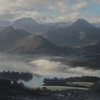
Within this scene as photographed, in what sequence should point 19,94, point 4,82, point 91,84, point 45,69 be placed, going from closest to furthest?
1. point 19,94
2. point 4,82
3. point 91,84
4. point 45,69

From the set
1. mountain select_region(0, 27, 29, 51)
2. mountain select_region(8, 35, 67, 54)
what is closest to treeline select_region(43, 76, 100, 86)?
mountain select_region(8, 35, 67, 54)

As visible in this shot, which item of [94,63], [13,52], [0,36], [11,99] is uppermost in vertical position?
[0,36]

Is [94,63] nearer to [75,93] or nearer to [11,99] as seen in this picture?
[75,93]

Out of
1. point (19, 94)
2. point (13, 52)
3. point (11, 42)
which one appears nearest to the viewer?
point (19, 94)

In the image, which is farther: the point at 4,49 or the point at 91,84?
the point at 4,49

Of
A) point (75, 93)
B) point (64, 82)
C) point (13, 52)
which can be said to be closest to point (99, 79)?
point (64, 82)

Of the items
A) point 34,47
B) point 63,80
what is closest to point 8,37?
point 34,47
